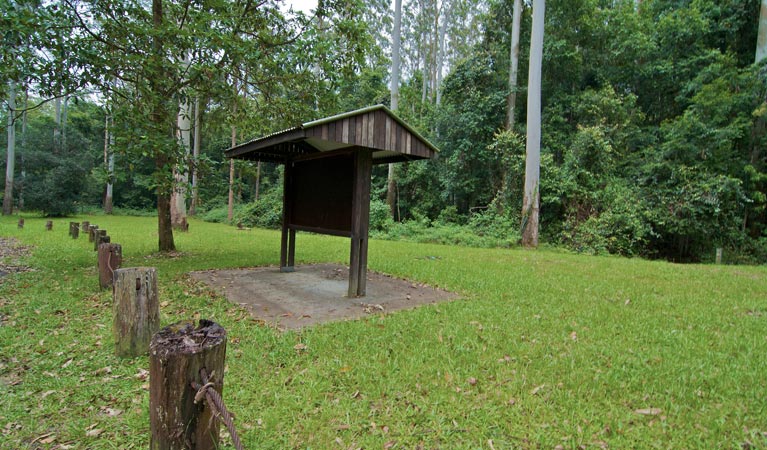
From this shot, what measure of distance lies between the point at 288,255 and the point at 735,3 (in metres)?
19.7

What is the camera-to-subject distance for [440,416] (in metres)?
2.55

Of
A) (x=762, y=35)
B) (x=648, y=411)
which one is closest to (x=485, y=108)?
(x=762, y=35)

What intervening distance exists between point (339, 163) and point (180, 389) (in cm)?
450

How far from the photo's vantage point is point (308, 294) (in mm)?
5590

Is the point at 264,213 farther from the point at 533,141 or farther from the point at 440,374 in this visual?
the point at 440,374

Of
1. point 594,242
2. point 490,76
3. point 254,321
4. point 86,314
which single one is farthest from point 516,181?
point 86,314

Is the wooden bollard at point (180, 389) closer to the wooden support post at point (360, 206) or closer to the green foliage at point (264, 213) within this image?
the wooden support post at point (360, 206)

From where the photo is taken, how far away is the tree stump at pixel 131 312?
3.42m

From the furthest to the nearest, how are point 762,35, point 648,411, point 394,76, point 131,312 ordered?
1. point 394,76
2. point 762,35
3. point 131,312
4. point 648,411

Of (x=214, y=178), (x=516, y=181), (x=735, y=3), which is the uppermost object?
(x=735, y=3)

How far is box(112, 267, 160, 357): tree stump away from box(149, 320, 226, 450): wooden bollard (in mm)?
2081

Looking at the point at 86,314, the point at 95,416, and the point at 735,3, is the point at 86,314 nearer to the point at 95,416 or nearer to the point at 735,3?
the point at 95,416

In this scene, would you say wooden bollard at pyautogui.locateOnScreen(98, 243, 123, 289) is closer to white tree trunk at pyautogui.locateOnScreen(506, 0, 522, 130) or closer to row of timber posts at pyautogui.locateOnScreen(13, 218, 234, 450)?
row of timber posts at pyautogui.locateOnScreen(13, 218, 234, 450)

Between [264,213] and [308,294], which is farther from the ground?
[264,213]
